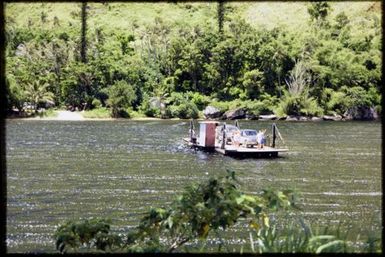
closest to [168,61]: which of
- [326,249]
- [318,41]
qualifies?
[318,41]

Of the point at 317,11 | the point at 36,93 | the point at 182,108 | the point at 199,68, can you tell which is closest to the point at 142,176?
the point at 182,108

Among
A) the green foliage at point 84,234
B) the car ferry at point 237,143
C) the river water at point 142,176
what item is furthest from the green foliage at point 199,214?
the car ferry at point 237,143

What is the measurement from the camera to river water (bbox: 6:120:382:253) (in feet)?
62.3

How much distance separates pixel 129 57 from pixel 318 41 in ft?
85.0

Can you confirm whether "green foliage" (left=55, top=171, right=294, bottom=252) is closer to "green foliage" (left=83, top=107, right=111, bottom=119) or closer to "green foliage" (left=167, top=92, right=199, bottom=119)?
"green foliage" (left=83, top=107, right=111, bottom=119)

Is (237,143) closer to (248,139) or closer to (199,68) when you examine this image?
(248,139)

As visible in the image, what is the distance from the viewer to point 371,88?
80125 mm

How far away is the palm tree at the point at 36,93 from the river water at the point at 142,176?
2499 centimetres

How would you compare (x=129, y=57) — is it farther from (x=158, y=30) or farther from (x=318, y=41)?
(x=318, y=41)

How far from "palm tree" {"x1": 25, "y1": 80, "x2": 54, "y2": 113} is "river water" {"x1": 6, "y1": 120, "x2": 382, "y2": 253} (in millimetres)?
24990

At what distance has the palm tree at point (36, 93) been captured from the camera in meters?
73.9

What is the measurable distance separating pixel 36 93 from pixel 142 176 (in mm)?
49254

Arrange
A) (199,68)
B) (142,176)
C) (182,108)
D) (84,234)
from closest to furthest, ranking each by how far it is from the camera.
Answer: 1. (84,234)
2. (142,176)
3. (182,108)
4. (199,68)

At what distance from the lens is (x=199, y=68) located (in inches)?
3327
